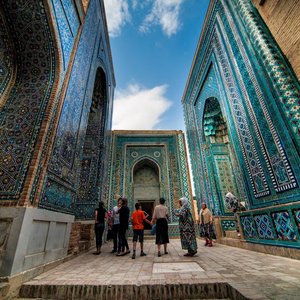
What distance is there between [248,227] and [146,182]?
24.4 feet

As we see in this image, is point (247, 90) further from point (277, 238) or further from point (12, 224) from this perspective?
point (12, 224)

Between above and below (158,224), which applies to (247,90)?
above

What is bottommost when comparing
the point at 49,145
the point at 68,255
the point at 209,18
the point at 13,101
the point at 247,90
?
the point at 68,255

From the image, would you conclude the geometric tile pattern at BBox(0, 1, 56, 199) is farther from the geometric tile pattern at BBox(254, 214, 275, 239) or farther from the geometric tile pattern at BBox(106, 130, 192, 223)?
the geometric tile pattern at BBox(106, 130, 192, 223)

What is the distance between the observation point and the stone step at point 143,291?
5.94 feet

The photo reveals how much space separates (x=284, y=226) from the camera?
3.26 m

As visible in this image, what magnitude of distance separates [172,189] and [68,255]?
7.39 metres

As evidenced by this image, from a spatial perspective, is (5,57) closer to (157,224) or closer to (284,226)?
(157,224)

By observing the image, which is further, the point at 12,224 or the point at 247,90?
the point at 247,90

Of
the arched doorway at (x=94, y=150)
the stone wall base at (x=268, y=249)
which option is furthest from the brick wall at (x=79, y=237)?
the stone wall base at (x=268, y=249)

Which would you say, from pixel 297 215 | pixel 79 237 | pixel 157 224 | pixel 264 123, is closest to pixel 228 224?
pixel 157 224

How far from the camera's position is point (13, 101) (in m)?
3.20

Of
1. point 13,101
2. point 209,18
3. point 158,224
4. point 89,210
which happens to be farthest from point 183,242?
point 209,18

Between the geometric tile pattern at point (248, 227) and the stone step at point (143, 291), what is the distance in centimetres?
295
